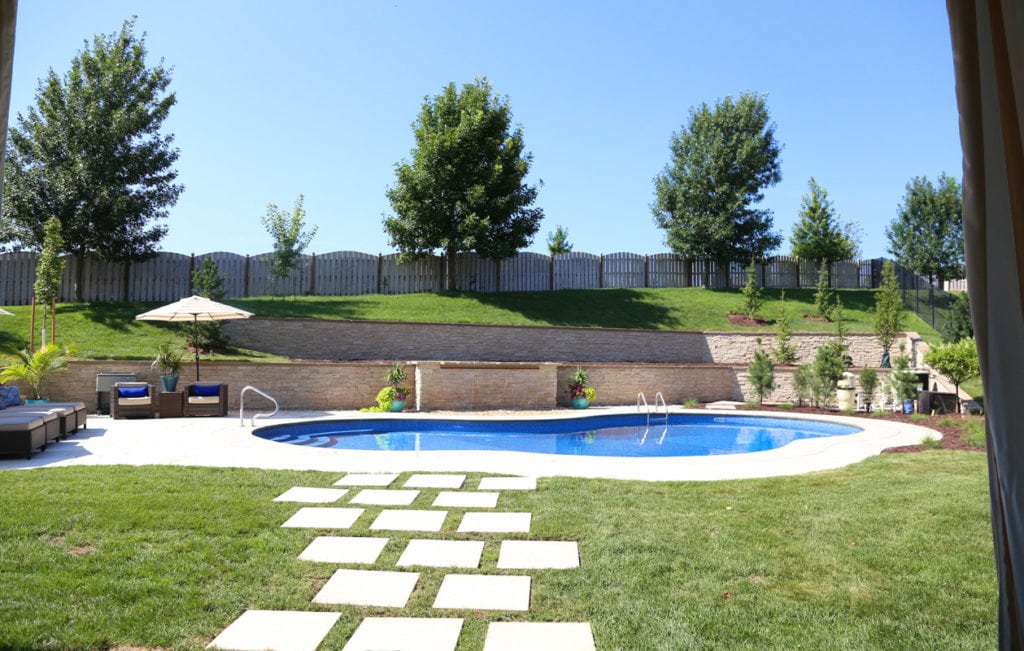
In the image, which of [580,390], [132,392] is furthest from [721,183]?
[132,392]

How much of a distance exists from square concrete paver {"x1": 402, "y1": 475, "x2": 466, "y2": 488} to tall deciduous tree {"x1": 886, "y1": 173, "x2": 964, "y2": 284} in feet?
96.1

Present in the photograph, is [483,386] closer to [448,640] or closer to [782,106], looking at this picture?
[448,640]

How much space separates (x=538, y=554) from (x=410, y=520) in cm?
117

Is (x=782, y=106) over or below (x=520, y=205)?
over

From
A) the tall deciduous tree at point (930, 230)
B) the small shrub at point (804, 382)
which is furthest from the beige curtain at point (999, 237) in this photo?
the tall deciduous tree at point (930, 230)

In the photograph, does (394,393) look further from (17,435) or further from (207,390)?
(17,435)

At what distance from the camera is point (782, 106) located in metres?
26.1

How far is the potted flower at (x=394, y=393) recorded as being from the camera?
13766mm

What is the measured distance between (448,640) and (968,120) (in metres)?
2.67

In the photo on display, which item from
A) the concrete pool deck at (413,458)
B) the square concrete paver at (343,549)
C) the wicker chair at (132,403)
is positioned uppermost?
the wicker chair at (132,403)

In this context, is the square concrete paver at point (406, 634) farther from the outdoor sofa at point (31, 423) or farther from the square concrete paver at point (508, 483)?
the outdoor sofa at point (31, 423)

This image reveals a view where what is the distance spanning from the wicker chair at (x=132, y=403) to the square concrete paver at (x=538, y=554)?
10184 mm

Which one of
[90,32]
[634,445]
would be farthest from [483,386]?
[90,32]

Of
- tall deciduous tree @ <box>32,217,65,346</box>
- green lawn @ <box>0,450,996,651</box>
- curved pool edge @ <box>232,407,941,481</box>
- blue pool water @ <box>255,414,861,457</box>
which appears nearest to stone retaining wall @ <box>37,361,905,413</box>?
blue pool water @ <box>255,414,861,457</box>
